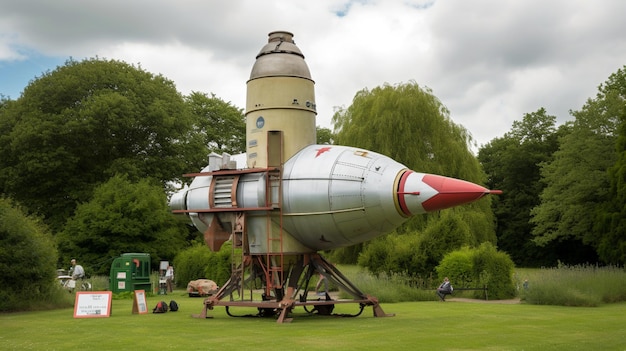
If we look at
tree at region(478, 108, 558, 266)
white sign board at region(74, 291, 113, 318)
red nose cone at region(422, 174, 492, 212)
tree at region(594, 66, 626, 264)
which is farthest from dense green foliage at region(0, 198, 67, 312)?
tree at region(478, 108, 558, 266)

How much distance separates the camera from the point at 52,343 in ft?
45.1

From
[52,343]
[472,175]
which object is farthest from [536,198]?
[52,343]

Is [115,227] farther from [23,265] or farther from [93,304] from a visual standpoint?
[93,304]

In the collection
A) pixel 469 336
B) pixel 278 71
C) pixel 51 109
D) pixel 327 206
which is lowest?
pixel 469 336

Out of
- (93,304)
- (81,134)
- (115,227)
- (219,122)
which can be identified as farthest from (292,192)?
(219,122)

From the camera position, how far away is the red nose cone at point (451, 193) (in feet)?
51.8

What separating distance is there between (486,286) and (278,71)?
15553 mm

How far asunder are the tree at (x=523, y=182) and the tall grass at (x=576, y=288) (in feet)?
119

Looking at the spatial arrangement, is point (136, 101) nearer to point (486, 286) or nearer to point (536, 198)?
point (486, 286)

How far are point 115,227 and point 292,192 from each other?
23.5m

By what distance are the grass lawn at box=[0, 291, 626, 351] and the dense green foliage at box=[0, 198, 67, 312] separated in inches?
126

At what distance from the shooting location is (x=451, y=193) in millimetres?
15836

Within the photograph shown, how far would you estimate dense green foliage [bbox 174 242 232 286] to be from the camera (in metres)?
36.8

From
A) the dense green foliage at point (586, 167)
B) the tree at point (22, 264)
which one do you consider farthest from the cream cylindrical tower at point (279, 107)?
the dense green foliage at point (586, 167)
